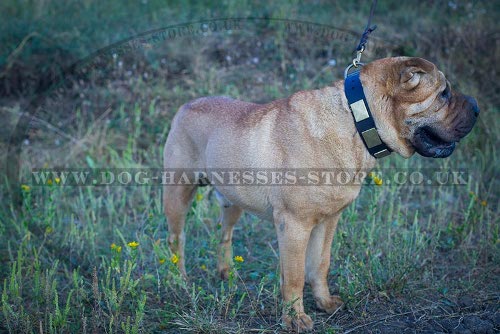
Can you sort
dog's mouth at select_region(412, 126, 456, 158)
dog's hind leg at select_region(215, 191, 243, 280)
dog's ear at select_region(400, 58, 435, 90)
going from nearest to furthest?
dog's ear at select_region(400, 58, 435, 90) < dog's mouth at select_region(412, 126, 456, 158) < dog's hind leg at select_region(215, 191, 243, 280)

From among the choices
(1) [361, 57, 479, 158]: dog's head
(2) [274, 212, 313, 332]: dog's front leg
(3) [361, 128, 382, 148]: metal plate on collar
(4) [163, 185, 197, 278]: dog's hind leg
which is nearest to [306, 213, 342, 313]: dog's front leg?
(2) [274, 212, 313, 332]: dog's front leg

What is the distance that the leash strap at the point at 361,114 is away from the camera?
3.43m

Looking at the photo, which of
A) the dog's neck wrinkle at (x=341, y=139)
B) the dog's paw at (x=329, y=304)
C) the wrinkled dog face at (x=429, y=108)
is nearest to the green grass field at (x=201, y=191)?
the dog's paw at (x=329, y=304)

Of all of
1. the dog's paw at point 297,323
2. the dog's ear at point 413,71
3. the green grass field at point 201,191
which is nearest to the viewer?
the dog's ear at point 413,71

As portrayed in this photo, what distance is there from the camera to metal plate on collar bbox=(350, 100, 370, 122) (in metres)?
3.42

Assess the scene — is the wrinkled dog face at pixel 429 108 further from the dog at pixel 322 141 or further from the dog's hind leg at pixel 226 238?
the dog's hind leg at pixel 226 238

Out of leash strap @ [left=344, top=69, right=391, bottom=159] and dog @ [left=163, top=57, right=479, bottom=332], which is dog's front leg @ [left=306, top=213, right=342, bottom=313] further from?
leash strap @ [left=344, top=69, right=391, bottom=159]

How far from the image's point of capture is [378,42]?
7570 mm

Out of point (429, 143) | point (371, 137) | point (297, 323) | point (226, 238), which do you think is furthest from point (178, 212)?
point (429, 143)

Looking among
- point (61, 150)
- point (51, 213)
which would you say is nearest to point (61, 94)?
point (61, 150)

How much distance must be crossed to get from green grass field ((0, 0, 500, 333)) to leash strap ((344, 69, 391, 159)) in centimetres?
84

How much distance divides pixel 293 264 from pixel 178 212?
4.04 ft

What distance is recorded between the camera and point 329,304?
3990mm

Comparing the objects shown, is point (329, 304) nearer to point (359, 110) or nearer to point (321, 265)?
point (321, 265)
